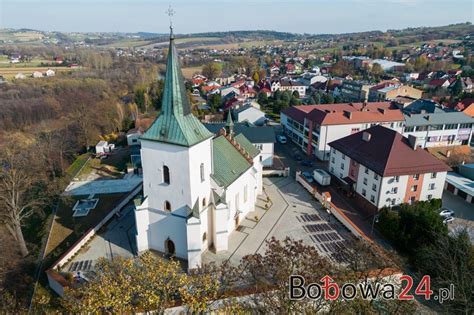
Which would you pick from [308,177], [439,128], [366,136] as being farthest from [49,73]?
[439,128]

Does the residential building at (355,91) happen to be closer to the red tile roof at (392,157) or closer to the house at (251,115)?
the house at (251,115)

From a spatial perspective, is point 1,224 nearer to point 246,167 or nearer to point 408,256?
point 246,167

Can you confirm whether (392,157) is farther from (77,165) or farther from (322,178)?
(77,165)

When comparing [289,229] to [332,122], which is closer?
[289,229]

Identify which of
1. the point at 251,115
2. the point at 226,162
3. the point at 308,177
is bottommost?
the point at 308,177

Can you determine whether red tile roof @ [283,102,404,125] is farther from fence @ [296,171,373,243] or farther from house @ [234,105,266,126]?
fence @ [296,171,373,243]

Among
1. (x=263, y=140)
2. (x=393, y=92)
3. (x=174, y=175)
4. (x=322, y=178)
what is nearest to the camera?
(x=174, y=175)

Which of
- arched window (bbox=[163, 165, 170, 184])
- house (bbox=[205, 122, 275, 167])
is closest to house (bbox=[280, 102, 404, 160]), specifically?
house (bbox=[205, 122, 275, 167])
